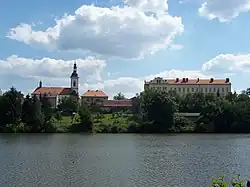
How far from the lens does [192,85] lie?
154625 mm

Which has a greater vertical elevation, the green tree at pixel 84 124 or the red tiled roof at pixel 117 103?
the red tiled roof at pixel 117 103

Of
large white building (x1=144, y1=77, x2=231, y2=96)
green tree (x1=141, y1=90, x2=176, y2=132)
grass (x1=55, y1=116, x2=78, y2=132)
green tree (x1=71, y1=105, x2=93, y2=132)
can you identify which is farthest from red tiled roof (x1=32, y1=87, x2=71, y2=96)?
green tree (x1=141, y1=90, x2=176, y2=132)

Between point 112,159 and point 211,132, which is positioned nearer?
point 112,159

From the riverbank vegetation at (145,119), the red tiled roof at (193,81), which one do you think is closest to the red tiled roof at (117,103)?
the red tiled roof at (193,81)

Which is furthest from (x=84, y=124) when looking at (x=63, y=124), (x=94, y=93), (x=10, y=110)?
(x=94, y=93)

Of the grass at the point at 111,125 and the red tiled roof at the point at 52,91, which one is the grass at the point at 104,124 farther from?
the red tiled roof at the point at 52,91

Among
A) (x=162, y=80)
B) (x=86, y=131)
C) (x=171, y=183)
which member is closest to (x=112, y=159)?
(x=171, y=183)

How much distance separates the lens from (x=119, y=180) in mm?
27656

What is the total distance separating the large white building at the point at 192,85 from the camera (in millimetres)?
152000

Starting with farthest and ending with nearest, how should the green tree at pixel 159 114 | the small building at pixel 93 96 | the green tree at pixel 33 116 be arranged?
the small building at pixel 93 96, the green tree at pixel 159 114, the green tree at pixel 33 116

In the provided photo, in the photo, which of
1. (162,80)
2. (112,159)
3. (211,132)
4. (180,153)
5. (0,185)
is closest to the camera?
(0,185)

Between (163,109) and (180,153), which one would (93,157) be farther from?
(163,109)

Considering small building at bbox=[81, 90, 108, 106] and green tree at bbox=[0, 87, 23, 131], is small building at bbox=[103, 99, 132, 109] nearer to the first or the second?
small building at bbox=[81, 90, 108, 106]

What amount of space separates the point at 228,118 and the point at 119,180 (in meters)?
67.6
